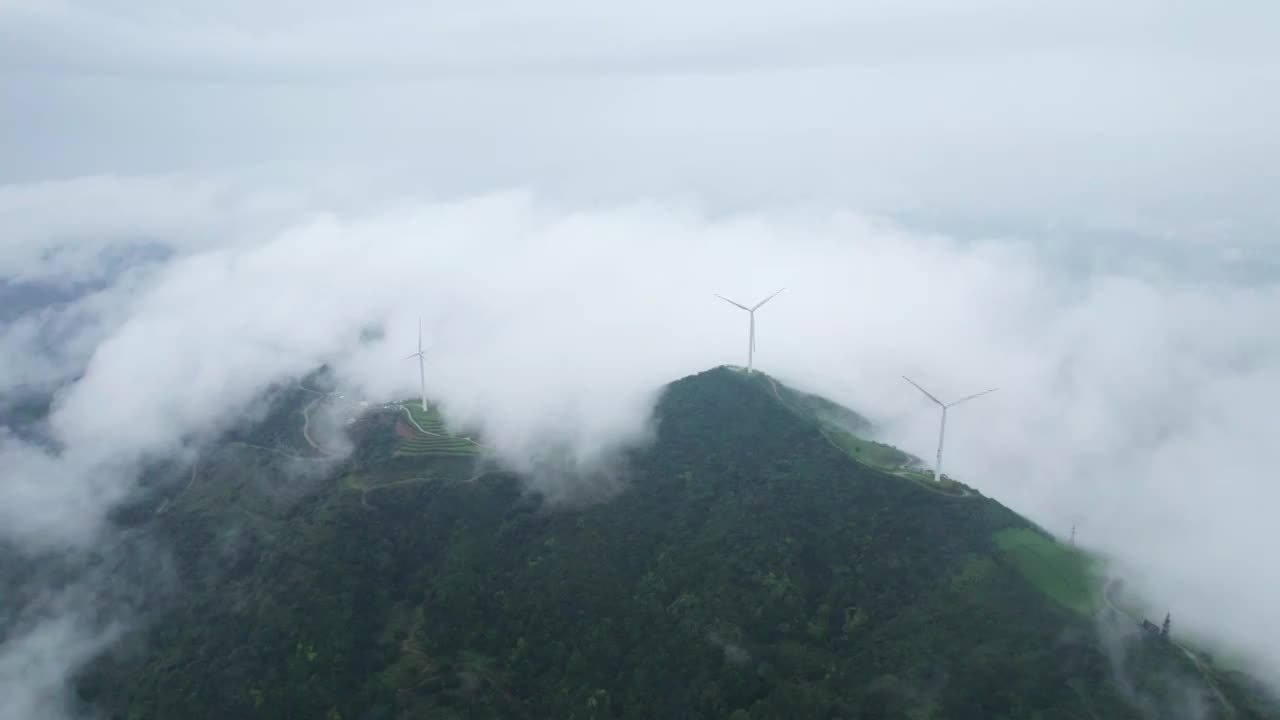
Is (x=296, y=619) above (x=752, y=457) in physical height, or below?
below

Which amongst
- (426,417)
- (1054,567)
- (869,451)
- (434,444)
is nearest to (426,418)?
(426,417)

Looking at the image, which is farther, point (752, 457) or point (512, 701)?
point (752, 457)

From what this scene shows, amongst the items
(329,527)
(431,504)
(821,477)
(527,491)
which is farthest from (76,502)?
(821,477)

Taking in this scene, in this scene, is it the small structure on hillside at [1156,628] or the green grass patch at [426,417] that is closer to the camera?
the small structure on hillside at [1156,628]

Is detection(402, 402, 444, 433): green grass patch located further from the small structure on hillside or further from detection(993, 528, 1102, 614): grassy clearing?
the small structure on hillside

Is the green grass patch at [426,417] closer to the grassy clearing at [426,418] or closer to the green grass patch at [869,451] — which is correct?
the grassy clearing at [426,418]

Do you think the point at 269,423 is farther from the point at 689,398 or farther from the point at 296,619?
the point at 689,398

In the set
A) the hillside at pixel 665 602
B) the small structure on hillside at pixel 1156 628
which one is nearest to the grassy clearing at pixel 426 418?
the hillside at pixel 665 602
